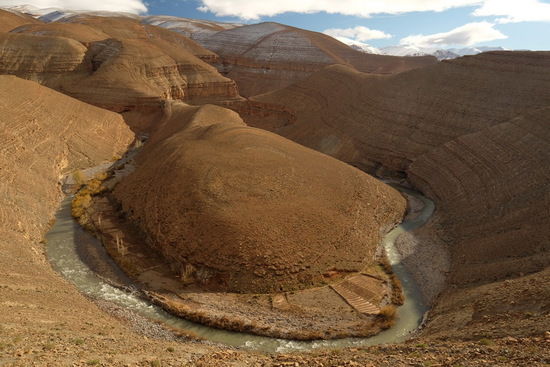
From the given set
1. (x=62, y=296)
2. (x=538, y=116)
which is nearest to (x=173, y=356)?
(x=62, y=296)

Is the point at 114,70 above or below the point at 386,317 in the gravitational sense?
above

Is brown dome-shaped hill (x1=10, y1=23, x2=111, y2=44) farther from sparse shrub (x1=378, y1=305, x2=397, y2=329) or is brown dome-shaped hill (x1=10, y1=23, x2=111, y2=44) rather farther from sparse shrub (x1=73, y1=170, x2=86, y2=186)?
sparse shrub (x1=378, y1=305, x2=397, y2=329)

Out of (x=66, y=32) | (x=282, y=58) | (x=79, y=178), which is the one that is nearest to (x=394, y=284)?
(x=79, y=178)

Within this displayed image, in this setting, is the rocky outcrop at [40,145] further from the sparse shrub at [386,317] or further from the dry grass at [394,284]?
the dry grass at [394,284]

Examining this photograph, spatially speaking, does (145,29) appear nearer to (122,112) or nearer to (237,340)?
(122,112)

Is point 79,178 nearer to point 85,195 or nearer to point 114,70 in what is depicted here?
point 85,195

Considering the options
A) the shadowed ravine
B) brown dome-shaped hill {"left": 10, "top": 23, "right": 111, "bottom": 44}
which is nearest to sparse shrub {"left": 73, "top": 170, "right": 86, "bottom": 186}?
the shadowed ravine
